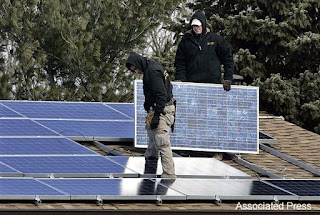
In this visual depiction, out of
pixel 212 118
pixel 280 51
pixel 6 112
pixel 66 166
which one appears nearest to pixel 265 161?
pixel 212 118

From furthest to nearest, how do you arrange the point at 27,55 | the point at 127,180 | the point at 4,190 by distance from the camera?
the point at 27,55 → the point at 127,180 → the point at 4,190

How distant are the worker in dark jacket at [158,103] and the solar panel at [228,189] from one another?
0.43m

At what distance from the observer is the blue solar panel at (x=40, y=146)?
21.1 m

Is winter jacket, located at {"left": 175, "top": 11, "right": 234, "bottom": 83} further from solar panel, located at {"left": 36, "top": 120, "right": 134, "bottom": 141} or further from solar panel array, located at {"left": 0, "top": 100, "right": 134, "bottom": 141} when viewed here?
solar panel array, located at {"left": 0, "top": 100, "right": 134, "bottom": 141}

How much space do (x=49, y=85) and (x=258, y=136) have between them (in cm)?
1660

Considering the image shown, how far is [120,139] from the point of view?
23.1 m

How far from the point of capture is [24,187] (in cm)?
1856

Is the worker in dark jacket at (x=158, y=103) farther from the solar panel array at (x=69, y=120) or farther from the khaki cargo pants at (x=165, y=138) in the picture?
the solar panel array at (x=69, y=120)

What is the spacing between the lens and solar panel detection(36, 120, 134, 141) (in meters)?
22.8

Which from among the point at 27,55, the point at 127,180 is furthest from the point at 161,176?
the point at 27,55

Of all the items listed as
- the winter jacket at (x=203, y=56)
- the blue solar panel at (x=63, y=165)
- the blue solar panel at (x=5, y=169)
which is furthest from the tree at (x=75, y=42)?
the blue solar panel at (x=5, y=169)

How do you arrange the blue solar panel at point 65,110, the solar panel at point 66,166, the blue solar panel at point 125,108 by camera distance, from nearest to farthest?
1. the solar panel at point 66,166
2. the blue solar panel at point 65,110
3. the blue solar panel at point 125,108

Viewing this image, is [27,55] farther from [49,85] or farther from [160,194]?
[160,194]

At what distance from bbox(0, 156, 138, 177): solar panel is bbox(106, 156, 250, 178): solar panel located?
0.28 metres
